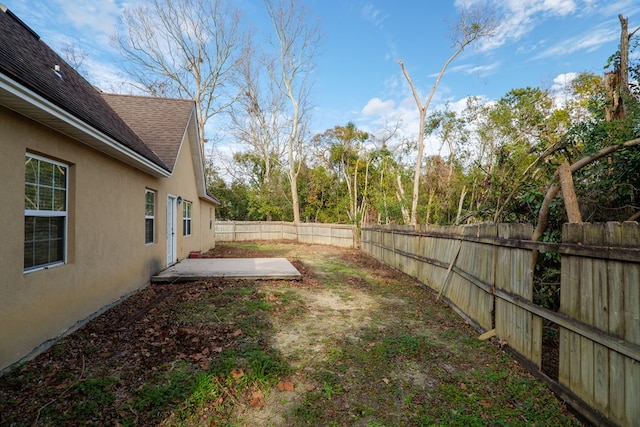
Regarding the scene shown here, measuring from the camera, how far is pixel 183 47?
21.5 meters

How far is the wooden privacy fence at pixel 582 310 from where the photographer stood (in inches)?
86.7

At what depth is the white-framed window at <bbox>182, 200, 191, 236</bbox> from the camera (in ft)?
35.6

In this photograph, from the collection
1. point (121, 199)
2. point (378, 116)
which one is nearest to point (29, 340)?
point (121, 199)

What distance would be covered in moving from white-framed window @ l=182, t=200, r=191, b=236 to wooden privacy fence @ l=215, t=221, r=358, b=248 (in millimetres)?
9022

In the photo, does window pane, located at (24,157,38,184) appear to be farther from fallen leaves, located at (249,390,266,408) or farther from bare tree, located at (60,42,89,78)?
bare tree, located at (60,42,89,78)

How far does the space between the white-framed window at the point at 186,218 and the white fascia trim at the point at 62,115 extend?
5004 millimetres

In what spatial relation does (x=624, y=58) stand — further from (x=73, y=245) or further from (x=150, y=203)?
(x=150, y=203)

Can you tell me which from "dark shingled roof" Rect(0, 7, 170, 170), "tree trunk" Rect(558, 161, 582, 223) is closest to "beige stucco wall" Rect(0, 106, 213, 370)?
"dark shingled roof" Rect(0, 7, 170, 170)

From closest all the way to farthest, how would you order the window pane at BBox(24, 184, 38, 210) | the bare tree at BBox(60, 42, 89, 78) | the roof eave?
the window pane at BBox(24, 184, 38, 210)
the roof eave
the bare tree at BBox(60, 42, 89, 78)

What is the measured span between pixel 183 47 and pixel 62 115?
72.0 feet

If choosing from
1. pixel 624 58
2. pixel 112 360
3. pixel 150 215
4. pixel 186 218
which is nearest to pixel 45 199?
pixel 112 360

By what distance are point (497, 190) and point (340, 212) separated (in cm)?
1891

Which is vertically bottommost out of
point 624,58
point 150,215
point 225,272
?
point 225,272

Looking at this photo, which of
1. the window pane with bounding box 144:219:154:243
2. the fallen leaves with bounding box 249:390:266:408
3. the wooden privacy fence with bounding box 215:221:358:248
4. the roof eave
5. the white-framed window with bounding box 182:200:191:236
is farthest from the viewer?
the wooden privacy fence with bounding box 215:221:358:248
